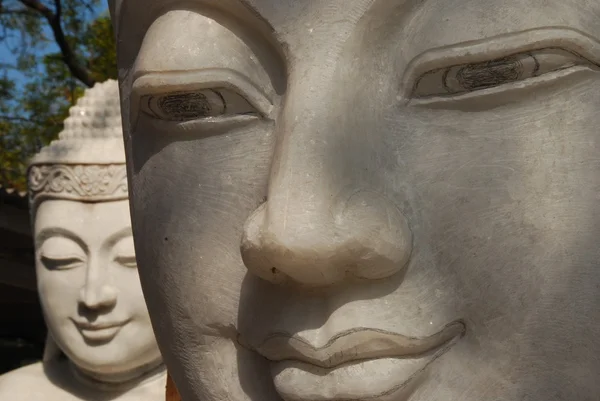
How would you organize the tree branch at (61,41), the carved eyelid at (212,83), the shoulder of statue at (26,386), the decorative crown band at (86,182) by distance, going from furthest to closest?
the tree branch at (61,41) → the shoulder of statue at (26,386) → the decorative crown band at (86,182) → the carved eyelid at (212,83)

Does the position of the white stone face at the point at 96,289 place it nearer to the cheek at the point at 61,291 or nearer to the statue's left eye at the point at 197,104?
the cheek at the point at 61,291

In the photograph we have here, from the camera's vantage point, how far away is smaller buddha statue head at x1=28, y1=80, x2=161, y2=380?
3.19m

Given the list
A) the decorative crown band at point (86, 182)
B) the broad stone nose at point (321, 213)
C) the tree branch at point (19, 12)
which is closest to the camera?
the broad stone nose at point (321, 213)

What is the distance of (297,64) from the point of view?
1315 mm

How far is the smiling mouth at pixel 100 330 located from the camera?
3.19 m

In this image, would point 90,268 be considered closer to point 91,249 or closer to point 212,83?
point 91,249

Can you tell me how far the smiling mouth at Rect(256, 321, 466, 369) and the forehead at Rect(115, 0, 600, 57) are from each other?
40 cm

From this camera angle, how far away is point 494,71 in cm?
127

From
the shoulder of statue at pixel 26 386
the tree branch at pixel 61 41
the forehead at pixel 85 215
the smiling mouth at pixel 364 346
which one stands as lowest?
Answer: the shoulder of statue at pixel 26 386

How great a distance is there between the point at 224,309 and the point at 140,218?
264mm

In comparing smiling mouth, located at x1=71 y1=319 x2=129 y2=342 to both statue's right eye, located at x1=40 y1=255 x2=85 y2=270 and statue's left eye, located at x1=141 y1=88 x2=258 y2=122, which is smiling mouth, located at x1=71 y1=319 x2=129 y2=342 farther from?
statue's left eye, located at x1=141 y1=88 x2=258 y2=122

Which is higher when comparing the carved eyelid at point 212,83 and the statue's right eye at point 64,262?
the carved eyelid at point 212,83

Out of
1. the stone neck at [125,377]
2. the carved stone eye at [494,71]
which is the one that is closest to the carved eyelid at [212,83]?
the carved stone eye at [494,71]

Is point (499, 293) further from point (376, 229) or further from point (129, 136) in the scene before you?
point (129, 136)
